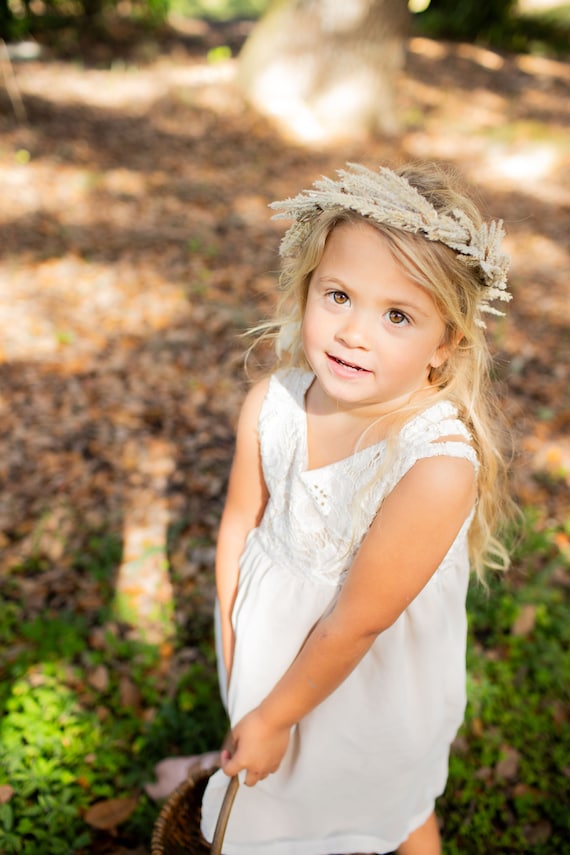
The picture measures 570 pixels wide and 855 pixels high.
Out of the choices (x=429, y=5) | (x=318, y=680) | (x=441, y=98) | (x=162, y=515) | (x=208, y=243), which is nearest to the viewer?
(x=318, y=680)

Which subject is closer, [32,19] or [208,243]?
[208,243]

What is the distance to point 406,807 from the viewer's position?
72.9 inches

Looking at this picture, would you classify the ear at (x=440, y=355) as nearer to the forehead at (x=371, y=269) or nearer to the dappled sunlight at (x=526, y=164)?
the forehead at (x=371, y=269)

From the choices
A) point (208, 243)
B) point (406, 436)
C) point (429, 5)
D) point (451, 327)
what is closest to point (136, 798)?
point (406, 436)

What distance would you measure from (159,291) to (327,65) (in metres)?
4.31

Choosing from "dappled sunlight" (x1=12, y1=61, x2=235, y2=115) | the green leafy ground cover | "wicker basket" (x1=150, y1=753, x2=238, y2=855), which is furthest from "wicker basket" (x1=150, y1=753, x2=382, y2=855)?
"dappled sunlight" (x1=12, y1=61, x2=235, y2=115)

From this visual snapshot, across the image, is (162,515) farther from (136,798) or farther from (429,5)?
(429,5)

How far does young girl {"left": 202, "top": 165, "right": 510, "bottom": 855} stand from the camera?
4.64 ft

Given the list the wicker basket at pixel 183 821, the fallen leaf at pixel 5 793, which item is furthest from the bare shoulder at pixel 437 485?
the fallen leaf at pixel 5 793

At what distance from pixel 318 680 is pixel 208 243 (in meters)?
4.93

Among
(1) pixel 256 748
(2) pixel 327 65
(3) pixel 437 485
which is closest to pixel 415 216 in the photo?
(3) pixel 437 485

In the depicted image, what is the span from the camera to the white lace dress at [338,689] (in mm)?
1714

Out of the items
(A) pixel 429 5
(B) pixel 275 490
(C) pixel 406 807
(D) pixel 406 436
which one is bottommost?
Result: (C) pixel 406 807

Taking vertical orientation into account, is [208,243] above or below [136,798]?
above
